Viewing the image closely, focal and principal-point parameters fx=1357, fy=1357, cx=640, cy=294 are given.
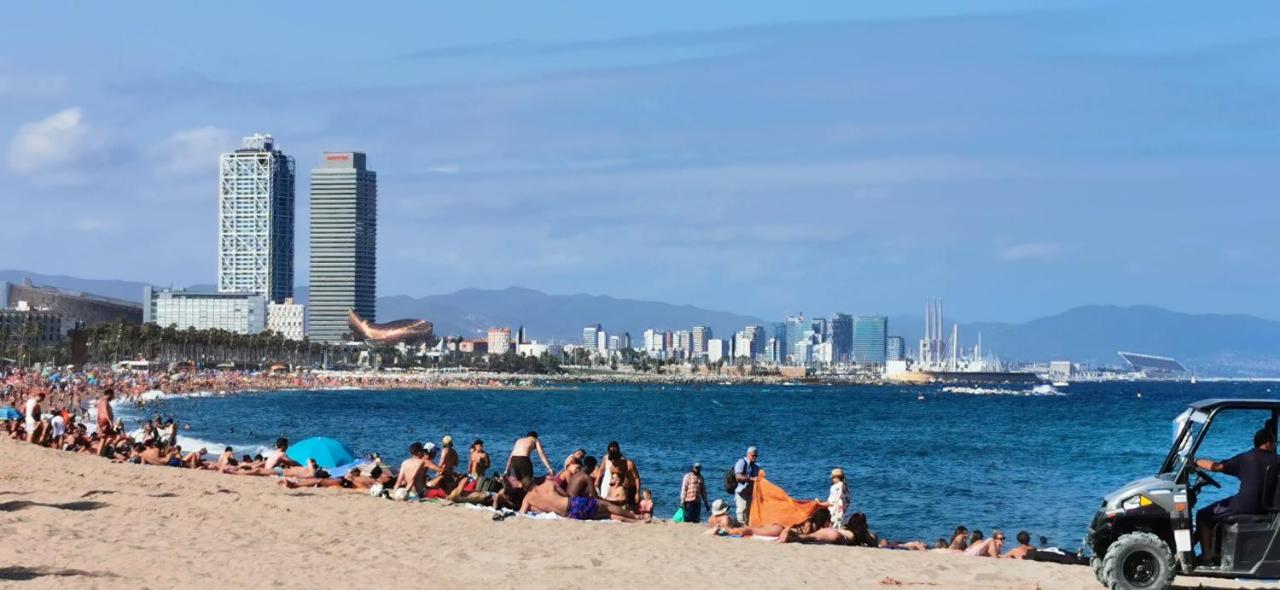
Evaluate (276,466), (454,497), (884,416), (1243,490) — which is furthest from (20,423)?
(884,416)

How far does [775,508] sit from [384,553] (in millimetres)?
5305

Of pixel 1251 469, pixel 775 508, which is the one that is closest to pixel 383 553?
pixel 775 508

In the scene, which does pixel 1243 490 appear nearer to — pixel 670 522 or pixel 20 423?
pixel 670 522

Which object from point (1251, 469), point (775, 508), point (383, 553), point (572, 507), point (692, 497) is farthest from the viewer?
point (692, 497)

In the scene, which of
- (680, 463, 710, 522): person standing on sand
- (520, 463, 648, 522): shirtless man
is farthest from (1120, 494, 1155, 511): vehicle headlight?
(680, 463, 710, 522): person standing on sand

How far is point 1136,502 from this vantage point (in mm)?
11211

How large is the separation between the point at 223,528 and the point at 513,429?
146ft

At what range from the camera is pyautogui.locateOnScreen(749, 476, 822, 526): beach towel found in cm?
1666

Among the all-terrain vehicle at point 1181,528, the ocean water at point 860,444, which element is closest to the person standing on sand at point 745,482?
the ocean water at point 860,444

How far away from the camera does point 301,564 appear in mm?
12766

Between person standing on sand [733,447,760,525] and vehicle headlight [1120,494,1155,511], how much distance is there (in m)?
6.98

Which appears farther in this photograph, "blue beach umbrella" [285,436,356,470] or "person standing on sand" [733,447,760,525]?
"blue beach umbrella" [285,436,356,470]

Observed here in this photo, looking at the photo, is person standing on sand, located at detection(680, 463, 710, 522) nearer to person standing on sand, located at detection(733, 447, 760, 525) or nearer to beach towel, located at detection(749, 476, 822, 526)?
person standing on sand, located at detection(733, 447, 760, 525)

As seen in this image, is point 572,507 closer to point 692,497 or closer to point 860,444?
point 692,497
